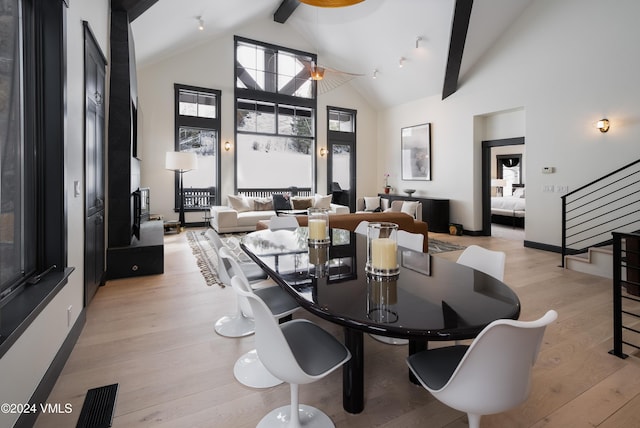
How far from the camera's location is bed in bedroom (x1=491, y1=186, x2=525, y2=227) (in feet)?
25.0

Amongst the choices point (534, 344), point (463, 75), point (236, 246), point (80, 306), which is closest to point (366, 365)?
point (534, 344)

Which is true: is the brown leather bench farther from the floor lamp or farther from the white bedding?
the white bedding

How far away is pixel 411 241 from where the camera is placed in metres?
2.44

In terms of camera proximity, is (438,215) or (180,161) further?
(438,215)

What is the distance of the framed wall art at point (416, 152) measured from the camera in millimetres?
7887

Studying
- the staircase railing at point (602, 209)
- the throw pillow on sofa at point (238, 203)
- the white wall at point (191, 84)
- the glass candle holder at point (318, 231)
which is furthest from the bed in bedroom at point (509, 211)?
the glass candle holder at point (318, 231)

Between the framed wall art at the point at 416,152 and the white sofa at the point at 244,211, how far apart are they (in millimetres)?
2026

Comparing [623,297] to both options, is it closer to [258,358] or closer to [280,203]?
[258,358]

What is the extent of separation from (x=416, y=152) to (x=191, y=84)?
558cm

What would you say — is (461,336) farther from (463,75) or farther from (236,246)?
(463,75)

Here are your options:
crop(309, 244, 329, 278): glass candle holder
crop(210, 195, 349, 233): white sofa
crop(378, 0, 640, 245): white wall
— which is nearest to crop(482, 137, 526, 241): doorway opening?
crop(378, 0, 640, 245): white wall

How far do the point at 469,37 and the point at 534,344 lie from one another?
21.4 ft

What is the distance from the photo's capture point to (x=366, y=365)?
77.7 inches

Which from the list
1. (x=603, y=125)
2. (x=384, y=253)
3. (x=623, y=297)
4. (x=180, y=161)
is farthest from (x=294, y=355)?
(x=180, y=161)
